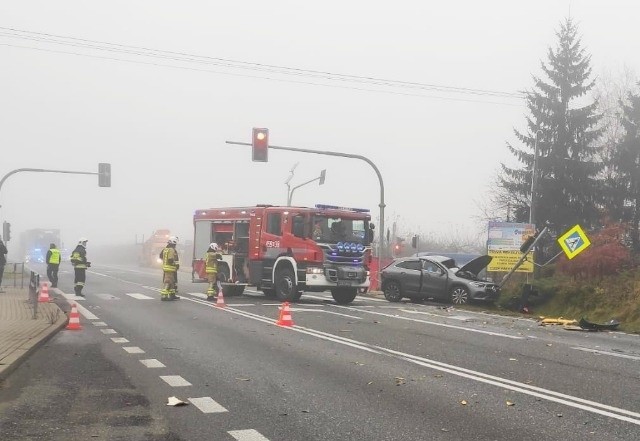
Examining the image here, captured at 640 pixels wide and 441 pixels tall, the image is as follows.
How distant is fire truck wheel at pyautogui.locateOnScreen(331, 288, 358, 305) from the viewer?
21.4 m

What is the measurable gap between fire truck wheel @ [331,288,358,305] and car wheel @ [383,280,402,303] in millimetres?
1997

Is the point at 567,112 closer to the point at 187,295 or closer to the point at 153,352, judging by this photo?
the point at 187,295

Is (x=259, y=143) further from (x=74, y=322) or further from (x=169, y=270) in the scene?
(x=74, y=322)

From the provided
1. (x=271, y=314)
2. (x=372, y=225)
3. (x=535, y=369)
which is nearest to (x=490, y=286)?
(x=372, y=225)

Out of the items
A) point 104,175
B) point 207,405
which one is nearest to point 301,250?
point 207,405

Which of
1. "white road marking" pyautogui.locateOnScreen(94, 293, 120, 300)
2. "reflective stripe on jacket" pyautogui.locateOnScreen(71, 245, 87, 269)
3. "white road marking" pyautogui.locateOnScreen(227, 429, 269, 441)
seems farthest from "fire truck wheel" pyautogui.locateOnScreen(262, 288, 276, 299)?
"white road marking" pyautogui.locateOnScreen(227, 429, 269, 441)

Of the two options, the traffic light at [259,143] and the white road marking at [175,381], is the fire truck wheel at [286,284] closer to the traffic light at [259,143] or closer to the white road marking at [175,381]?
the traffic light at [259,143]

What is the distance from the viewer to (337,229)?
2094cm

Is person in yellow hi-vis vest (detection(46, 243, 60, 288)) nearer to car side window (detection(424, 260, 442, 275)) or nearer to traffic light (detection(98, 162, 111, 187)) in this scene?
traffic light (detection(98, 162, 111, 187))

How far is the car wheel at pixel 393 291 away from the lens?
23031 mm

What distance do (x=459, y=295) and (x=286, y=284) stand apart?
5279 millimetres

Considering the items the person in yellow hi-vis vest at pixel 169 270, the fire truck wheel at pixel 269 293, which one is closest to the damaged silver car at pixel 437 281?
the fire truck wheel at pixel 269 293

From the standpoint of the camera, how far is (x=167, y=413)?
256 inches

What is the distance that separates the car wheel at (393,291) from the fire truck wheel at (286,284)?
3902mm
